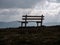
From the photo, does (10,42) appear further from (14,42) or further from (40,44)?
(40,44)

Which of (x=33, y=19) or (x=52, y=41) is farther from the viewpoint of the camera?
(x=33, y=19)

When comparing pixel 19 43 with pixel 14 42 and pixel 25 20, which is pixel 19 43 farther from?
pixel 25 20

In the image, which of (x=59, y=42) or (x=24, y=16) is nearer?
(x=59, y=42)

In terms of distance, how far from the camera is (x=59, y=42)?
423 inches

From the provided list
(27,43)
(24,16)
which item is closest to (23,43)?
(27,43)

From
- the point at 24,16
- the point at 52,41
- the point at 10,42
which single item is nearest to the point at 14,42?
the point at 10,42

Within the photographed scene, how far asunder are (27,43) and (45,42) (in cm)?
90

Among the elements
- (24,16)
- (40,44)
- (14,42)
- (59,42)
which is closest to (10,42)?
(14,42)

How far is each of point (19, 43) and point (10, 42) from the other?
1.63ft

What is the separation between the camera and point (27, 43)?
1073 centimetres

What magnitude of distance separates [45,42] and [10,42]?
67.6 inches

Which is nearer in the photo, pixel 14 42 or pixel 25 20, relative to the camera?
pixel 14 42

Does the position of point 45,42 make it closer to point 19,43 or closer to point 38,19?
point 19,43

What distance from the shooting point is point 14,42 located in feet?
35.9
